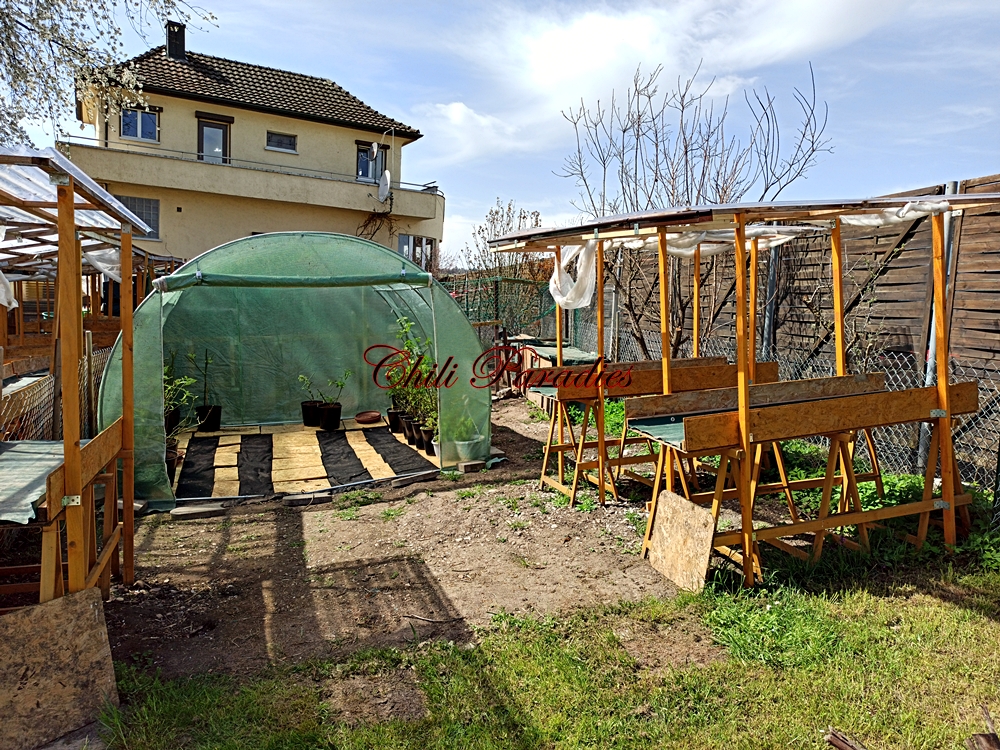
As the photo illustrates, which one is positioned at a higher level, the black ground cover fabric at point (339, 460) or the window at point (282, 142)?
the window at point (282, 142)

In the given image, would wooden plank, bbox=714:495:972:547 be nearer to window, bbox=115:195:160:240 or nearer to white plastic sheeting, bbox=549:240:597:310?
white plastic sheeting, bbox=549:240:597:310

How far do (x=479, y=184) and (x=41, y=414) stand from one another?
14871 mm

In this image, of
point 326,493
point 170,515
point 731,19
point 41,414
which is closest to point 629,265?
point 731,19

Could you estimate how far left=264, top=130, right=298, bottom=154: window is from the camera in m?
20.5

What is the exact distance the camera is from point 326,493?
22.7ft

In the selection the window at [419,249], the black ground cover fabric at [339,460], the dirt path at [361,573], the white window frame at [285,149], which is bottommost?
the dirt path at [361,573]

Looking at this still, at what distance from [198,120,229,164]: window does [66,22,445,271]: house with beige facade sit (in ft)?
0.10

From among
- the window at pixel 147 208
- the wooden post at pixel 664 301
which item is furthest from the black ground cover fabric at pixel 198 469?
the window at pixel 147 208

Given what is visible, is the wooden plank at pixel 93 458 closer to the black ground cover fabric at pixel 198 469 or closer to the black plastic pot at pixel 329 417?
the black ground cover fabric at pixel 198 469

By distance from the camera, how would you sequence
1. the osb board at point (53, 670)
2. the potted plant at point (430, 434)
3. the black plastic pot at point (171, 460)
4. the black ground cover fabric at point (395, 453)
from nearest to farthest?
1. the osb board at point (53, 670)
2. the black plastic pot at point (171, 460)
3. the black ground cover fabric at point (395, 453)
4. the potted plant at point (430, 434)

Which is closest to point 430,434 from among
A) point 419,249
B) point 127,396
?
point 127,396

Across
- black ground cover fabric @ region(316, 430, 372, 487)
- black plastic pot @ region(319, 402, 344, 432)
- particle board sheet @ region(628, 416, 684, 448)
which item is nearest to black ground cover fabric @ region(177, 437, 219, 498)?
black ground cover fabric @ region(316, 430, 372, 487)

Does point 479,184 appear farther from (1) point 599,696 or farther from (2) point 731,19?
(1) point 599,696

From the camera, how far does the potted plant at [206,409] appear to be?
9.96m
